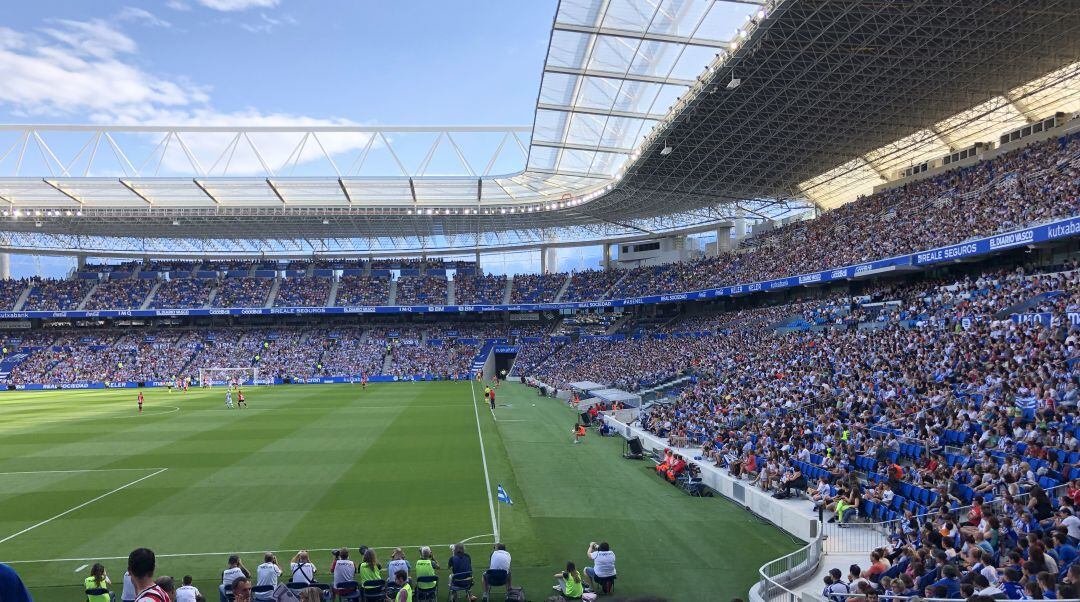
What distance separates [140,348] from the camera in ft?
204

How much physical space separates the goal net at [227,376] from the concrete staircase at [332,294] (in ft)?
33.9

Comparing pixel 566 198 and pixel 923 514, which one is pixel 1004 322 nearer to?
pixel 923 514

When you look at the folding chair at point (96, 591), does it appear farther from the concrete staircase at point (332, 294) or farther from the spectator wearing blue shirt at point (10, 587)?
the concrete staircase at point (332, 294)

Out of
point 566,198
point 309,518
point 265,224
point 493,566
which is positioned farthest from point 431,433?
point 265,224

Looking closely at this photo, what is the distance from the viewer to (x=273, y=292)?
67312mm

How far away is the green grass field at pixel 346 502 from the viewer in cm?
1254

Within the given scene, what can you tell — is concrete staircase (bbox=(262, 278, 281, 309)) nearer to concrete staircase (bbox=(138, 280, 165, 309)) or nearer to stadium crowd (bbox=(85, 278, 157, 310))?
concrete staircase (bbox=(138, 280, 165, 309))

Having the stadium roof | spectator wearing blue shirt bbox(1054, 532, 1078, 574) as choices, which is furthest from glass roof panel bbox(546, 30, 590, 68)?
spectator wearing blue shirt bbox(1054, 532, 1078, 574)

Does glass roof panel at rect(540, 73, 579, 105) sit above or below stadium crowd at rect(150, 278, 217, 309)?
above

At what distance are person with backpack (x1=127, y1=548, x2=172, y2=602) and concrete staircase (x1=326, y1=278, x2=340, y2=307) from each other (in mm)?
64064

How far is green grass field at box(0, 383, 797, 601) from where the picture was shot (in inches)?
494

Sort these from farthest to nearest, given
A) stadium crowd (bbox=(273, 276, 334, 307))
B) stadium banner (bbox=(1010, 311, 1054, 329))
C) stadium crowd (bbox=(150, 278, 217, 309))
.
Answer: stadium crowd (bbox=(273, 276, 334, 307))
stadium crowd (bbox=(150, 278, 217, 309))
stadium banner (bbox=(1010, 311, 1054, 329))

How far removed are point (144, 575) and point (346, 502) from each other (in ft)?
44.5

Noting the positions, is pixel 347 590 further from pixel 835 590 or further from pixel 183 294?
pixel 183 294
